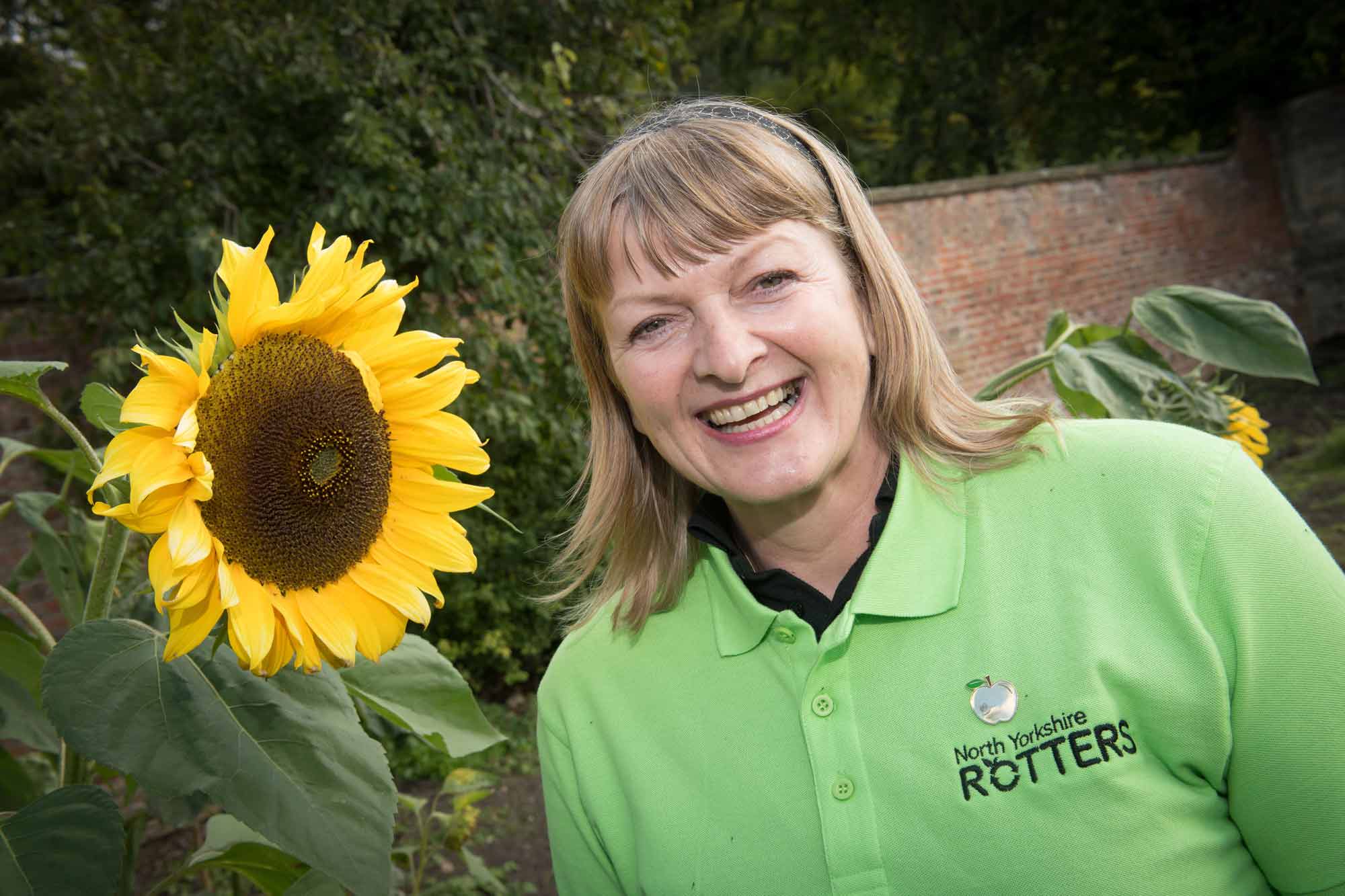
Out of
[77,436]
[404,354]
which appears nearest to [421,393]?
[404,354]

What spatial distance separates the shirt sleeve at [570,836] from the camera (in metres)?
1.61

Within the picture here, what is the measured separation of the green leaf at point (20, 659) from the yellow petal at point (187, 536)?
62cm

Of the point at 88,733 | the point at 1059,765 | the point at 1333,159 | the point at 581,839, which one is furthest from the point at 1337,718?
the point at 1333,159

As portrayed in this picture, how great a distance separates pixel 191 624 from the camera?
1112 mm

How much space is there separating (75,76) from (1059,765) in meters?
6.26

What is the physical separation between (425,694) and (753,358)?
660 mm

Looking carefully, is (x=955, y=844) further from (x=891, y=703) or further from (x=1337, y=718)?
(x=1337, y=718)

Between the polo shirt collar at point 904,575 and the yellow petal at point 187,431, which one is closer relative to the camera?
the yellow petal at point 187,431

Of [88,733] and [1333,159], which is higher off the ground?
[88,733]

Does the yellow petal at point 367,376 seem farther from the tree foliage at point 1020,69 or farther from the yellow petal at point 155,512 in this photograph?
the tree foliage at point 1020,69

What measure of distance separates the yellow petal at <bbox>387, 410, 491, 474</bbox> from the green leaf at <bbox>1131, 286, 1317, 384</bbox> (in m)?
1.55

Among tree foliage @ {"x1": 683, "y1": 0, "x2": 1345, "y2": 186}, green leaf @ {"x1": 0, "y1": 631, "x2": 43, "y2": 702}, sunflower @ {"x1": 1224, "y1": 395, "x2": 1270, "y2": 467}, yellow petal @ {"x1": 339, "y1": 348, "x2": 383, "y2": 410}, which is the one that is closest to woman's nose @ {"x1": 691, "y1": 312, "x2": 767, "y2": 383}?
yellow petal @ {"x1": 339, "y1": 348, "x2": 383, "y2": 410}

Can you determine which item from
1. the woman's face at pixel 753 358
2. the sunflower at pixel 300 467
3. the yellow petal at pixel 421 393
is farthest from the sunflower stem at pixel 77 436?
the woman's face at pixel 753 358

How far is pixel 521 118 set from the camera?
580 cm
